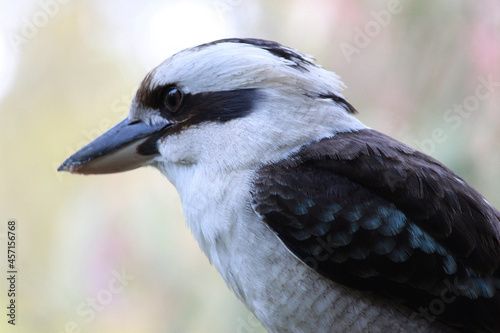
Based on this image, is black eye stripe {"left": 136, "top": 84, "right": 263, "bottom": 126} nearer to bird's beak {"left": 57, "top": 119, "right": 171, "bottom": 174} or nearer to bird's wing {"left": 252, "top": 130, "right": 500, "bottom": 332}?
bird's beak {"left": 57, "top": 119, "right": 171, "bottom": 174}

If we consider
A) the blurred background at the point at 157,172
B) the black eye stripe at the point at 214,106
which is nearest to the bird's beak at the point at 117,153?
the black eye stripe at the point at 214,106

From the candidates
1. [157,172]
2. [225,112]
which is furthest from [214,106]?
→ [157,172]

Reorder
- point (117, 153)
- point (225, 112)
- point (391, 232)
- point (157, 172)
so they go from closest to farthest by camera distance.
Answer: point (391, 232) → point (225, 112) → point (117, 153) → point (157, 172)

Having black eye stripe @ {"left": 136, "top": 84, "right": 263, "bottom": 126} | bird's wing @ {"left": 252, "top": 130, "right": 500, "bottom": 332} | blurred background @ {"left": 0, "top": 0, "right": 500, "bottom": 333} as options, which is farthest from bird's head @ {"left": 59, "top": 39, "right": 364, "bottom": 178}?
blurred background @ {"left": 0, "top": 0, "right": 500, "bottom": 333}

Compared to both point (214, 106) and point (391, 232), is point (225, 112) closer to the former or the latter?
point (214, 106)

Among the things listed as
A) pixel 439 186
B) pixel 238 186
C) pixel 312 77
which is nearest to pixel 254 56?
pixel 312 77

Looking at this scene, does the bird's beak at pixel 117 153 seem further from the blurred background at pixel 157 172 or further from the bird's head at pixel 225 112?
the blurred background at pixel 157 172
